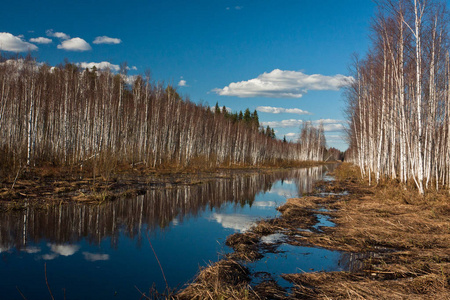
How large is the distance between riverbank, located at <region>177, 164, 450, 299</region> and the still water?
762 millimetres

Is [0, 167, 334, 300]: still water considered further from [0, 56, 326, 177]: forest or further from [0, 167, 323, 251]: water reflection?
[0, 56, 326, 177]: forest

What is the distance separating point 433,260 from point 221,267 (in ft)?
11.9

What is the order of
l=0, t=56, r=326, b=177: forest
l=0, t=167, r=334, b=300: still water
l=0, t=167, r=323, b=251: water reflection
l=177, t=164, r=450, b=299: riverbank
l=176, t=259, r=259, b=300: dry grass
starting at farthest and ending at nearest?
l=0, t=56, r=326, b=177: forest
l=0, t=167, r=323, b=251: water reflection
l=0, t=167, r=334, b=300: still water
l=177, t=164, r=450, b=299: riverbank
l=176, t=259, r=259, b=300: dry grass

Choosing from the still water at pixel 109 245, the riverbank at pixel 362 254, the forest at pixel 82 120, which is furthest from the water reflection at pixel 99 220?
the forest at pixel 82 120

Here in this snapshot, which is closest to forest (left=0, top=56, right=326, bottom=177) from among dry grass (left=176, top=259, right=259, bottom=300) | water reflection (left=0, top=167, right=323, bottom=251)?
water reflection (left=0, top=167, right=323, bottom=251)

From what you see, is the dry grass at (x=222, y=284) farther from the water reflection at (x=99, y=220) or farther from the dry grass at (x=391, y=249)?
the water reflection at (x=99, y=220)

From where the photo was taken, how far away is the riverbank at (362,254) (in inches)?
158

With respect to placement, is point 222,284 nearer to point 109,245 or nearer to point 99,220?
point 109,245

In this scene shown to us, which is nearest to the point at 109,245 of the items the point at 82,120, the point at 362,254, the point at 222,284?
the point at 222,284

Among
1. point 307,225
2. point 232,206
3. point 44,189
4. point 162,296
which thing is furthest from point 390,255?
point 44,189

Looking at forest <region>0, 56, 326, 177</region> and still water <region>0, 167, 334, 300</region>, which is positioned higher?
forest <region>0, 56, 326, 177</region>

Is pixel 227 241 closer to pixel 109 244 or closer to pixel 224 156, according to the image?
pixel 109 244

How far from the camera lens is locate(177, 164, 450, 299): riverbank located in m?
4.02

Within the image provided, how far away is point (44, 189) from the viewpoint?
12.4 metres
